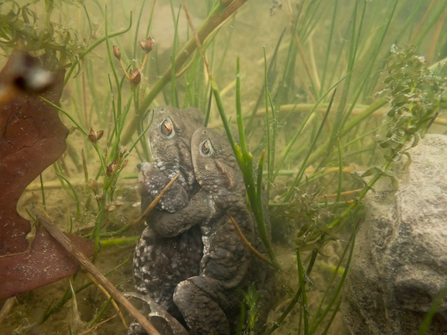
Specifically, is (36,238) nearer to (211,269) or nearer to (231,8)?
(211,269)

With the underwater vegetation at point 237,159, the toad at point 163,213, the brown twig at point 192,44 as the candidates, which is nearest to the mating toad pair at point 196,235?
the toad at point 163,213

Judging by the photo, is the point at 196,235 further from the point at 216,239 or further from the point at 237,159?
the point at 237,159

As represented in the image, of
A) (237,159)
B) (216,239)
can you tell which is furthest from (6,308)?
(237,159)

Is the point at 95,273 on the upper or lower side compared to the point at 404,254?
lower

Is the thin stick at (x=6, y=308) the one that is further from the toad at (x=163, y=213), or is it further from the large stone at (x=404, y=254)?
the large stone at (x=404, y=254)

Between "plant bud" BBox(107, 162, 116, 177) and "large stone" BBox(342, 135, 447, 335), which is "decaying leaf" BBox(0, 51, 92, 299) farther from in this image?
"large stone" BBox(342, 135, 447, 335)
